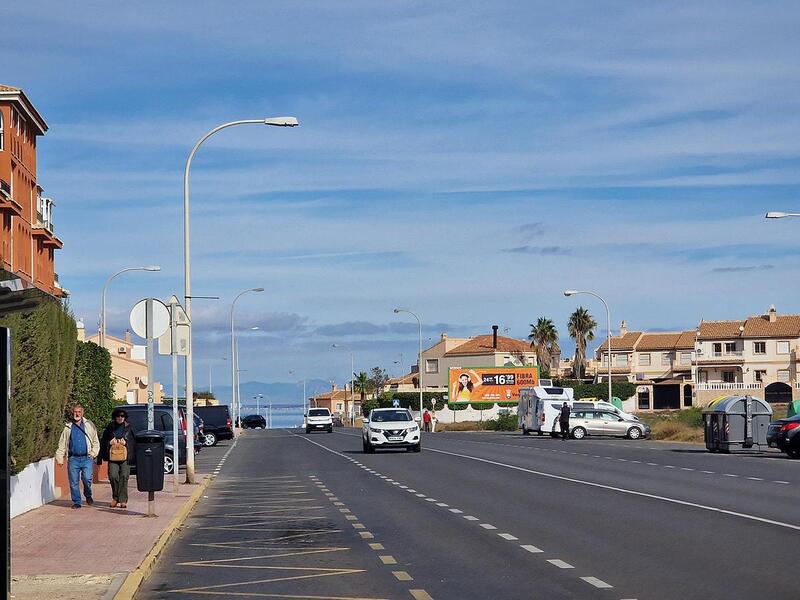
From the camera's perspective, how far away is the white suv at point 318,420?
282ft

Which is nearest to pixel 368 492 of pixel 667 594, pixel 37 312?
pixel 37 312

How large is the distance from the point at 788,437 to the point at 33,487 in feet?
81.2

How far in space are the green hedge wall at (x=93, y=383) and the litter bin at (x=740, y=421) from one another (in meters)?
20.5

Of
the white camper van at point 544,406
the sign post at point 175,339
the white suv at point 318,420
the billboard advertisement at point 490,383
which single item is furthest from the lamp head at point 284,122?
the billboard advertisement at point 490,383

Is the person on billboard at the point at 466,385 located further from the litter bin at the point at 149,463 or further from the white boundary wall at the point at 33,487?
the litter bin at the point at 149,463

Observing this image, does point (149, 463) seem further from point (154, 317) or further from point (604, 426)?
point (604, 426)

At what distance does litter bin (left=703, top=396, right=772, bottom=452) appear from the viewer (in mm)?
42344

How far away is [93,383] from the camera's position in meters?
31.6

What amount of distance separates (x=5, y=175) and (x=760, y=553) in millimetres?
52268

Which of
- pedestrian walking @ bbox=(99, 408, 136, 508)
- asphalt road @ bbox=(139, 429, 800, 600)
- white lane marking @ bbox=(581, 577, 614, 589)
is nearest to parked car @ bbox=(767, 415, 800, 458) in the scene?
asphalt road @ bbox=(139, 429, 800, 600)

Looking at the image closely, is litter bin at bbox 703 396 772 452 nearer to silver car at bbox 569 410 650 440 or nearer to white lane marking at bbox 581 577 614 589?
silver car at bbox 569 410 650 440

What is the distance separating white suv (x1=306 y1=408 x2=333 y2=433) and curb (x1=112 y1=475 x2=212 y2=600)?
2507 inches

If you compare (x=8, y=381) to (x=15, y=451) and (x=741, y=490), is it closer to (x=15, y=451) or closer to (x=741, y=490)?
(x=15, y=451)

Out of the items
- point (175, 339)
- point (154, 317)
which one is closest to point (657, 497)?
point (154, 317)
